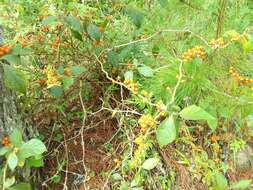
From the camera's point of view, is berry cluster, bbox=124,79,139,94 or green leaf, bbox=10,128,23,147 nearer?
green leaf, bbox=10,128,23,147

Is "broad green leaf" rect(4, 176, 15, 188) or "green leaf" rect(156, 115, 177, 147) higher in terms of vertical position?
"green leaf" rect(156, 115, 177, 147)

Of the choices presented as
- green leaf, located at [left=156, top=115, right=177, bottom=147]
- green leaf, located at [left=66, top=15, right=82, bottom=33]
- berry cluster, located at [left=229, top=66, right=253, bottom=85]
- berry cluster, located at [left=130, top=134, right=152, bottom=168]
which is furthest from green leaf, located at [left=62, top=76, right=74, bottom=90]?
berry cluster, located at [left=229, top=66, right=253, bottom=85]

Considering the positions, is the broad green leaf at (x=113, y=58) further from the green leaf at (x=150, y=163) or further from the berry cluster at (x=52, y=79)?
the green leaf at (x=150, y=163)

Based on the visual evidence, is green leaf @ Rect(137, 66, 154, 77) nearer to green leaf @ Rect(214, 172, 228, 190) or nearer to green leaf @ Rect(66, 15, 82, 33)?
green leaf @ Rect(66, 15, 82, 33)

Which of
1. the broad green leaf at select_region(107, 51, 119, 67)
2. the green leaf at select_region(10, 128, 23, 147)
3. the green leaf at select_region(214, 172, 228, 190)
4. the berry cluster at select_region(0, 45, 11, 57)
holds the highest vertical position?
the berry cluster at select_region(0, 45, 11, 57)

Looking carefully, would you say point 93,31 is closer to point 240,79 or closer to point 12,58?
point 12,58

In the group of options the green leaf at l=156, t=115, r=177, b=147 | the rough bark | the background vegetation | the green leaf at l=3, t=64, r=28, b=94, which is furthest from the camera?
the background vegetation

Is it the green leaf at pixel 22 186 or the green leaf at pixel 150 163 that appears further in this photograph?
the green leaf at pixel 150 163

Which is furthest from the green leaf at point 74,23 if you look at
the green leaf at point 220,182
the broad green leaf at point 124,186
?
the green leaf at point 220,182

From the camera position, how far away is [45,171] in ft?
5.65

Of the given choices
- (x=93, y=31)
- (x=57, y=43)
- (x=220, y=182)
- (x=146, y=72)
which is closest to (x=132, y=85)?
(x=146, y=72)

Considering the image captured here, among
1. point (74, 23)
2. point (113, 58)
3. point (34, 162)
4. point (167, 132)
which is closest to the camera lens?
point (167, 132)

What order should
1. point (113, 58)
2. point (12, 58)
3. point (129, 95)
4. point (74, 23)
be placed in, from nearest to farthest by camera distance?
point (12, 58) < point (74, 23) < point (113, 58) < point (129, 95)

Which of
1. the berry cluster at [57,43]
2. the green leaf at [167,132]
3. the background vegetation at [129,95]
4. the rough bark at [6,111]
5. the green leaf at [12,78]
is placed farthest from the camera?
the berry cluster at [57,43]
